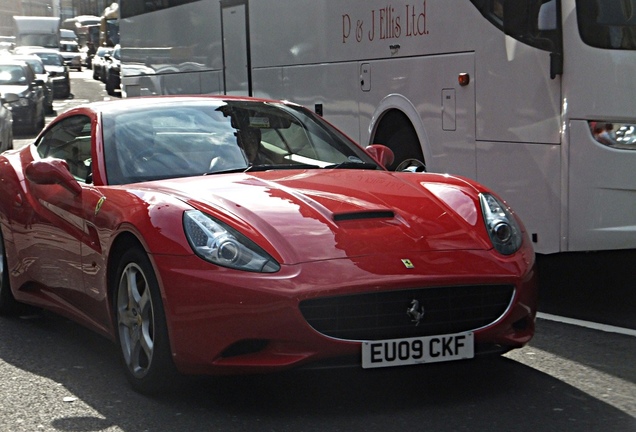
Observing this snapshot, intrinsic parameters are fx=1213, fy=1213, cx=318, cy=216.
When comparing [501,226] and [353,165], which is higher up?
[353,165]

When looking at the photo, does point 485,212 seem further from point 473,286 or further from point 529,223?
point 529,223

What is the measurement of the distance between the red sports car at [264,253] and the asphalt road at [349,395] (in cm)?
20

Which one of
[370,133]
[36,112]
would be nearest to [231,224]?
[370,133]

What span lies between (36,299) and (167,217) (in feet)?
6.64

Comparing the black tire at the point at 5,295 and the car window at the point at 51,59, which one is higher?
the car window at the point at 51,59

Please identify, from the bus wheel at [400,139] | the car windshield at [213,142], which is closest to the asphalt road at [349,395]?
the car windshield at [213,142]

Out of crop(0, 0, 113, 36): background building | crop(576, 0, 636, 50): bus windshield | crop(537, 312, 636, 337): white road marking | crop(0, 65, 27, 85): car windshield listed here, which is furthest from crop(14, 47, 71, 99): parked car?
crop(537, 312, 636, 337): white road marking

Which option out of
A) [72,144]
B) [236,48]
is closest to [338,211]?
[72,144]

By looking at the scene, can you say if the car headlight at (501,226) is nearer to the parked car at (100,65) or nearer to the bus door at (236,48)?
the bus door at (236,48)

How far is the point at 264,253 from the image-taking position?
4855 mm

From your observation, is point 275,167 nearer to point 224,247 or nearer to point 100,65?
point 224,247

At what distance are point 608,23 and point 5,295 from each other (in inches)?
159

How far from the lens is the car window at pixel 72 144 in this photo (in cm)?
632

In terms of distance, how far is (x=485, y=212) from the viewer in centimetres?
545
